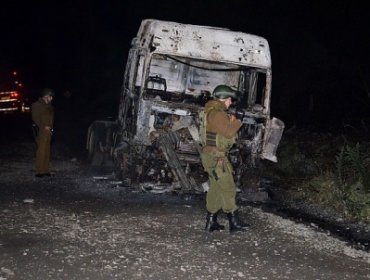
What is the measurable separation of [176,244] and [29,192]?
290cm

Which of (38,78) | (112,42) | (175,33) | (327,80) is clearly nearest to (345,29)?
(327,80)

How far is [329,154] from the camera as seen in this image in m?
10.0

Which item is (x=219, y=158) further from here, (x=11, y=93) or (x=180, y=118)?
(x=11, y=93)

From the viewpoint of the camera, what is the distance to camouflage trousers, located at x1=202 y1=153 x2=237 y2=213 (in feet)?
18.4

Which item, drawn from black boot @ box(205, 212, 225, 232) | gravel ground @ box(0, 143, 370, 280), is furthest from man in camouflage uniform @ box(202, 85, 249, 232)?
gravel ground @ box(0, 143, 370, 280)

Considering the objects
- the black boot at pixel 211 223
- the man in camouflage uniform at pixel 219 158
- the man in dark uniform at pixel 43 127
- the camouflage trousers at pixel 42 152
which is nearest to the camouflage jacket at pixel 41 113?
the man in dark uniform at pixel 43 127

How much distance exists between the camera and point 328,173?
7770 millimetres

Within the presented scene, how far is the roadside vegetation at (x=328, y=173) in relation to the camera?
666 cm

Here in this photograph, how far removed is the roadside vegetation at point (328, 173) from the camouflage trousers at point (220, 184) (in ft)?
6.13

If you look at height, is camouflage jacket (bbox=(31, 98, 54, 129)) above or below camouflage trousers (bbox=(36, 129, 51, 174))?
above

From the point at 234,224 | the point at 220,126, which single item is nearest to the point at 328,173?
the point at 234,224

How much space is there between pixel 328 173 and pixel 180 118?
2.53 meters

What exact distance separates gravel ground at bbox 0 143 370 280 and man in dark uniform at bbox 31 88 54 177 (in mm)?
817

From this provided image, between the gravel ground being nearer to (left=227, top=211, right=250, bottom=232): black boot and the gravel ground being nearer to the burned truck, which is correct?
(left=227, top=211, right=250, bottom=232): black boot
